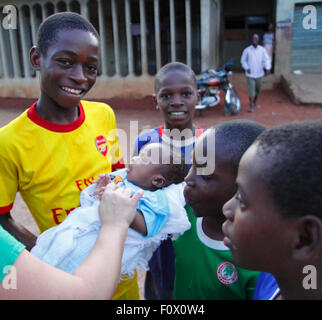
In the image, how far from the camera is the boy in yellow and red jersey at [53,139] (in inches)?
64.1

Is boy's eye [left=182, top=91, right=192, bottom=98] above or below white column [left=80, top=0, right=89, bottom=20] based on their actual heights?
below

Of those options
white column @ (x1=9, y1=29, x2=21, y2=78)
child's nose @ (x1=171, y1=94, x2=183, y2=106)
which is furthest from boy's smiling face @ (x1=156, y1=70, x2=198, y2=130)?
white column @ (x1=9, y1=29, x2=21, y2=78)

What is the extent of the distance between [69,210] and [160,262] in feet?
2.40

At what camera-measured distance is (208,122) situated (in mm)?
9031

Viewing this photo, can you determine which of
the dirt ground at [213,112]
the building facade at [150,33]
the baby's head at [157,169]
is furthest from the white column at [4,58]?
the baby's head at [157,169]

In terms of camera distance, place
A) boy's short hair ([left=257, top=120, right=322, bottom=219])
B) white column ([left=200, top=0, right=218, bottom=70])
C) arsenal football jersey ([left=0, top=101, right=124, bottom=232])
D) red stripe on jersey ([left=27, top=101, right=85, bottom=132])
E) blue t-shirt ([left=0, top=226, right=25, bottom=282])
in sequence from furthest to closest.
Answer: white column ([left=200, top=0, right=218, bottom=70]) < red stripe on jersey ([left=27, top=101, right=85, bottom=132]) < arsenal football jersey ([left=0, top=101, right=124, bottom=232]) < blue t-shirt ([left=0, top=226, right=25, bottom=282]) < boy's short hair ([left=257, top=120, right=322, bottom=219])

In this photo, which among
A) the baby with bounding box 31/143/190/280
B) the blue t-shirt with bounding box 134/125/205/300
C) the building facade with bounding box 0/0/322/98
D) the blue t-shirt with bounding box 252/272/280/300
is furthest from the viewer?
the building facade with bounding box 0/0/322/98

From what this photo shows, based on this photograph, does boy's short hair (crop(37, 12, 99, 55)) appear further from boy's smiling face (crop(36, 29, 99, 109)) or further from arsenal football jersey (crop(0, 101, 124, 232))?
arsenal football jersey (crop(0, 101, 124, 232))

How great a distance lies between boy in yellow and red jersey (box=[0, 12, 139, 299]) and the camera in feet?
5.34

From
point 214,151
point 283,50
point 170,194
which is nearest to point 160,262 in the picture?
point 170,194

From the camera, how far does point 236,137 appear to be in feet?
4.39

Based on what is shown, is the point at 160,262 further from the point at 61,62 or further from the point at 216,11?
the point at 216,11

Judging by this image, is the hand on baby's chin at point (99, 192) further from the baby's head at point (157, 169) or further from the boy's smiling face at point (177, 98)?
the boy's smiling face at point (177, 98)

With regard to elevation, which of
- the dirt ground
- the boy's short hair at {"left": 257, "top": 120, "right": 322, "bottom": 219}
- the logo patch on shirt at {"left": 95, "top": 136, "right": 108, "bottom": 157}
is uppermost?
the boy's short hair at {"left": 257, "top": 120, "right": 322, "bottom": 219}
